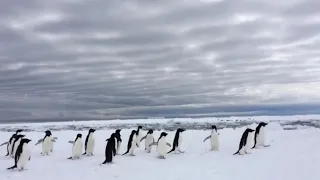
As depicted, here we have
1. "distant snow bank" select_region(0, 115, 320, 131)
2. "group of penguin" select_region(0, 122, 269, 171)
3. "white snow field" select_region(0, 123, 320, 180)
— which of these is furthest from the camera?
"distant snow bank" select_region(0, 115, 320, 131)

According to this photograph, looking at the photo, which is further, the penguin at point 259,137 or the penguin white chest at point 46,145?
the penguin white chest at point 46,145

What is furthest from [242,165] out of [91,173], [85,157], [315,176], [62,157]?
[62,157]

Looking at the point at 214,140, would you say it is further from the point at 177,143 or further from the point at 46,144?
the point at 46,144

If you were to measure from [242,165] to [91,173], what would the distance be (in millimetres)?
3944

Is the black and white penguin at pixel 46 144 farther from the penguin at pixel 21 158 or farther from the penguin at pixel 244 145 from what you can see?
the penguin at pixel 244 145

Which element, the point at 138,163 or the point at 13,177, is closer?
the point at 13,177

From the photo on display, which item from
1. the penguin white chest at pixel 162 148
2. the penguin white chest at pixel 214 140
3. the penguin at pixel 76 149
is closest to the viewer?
the penguin white chest at pixel 162 148

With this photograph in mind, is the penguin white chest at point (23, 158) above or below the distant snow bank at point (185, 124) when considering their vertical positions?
below

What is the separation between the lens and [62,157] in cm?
1273

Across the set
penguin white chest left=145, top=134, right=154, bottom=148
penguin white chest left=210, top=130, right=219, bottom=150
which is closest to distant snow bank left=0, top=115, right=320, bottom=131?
penguin white chest left=210, top=130, right=219, bottom=150

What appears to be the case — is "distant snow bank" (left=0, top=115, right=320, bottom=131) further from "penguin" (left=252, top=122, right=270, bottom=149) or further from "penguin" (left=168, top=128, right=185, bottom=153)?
"penguin" (left=168, top=128, right=185, bottom=153)

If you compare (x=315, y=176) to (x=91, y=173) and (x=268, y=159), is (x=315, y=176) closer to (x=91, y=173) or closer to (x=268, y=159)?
(x=268, y=159)

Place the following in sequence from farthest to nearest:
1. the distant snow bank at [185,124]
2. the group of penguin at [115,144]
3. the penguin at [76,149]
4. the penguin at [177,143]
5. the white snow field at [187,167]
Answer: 1. the distant snow bank at [185,124]
2. the penguin at [177,143]
3. the penguin at [76,149]
4. the group of penguin at [115,144]
5. the white snow field at [187,167]

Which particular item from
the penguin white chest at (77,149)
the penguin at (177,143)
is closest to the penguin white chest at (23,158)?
the penguin white chest at (77,149)
